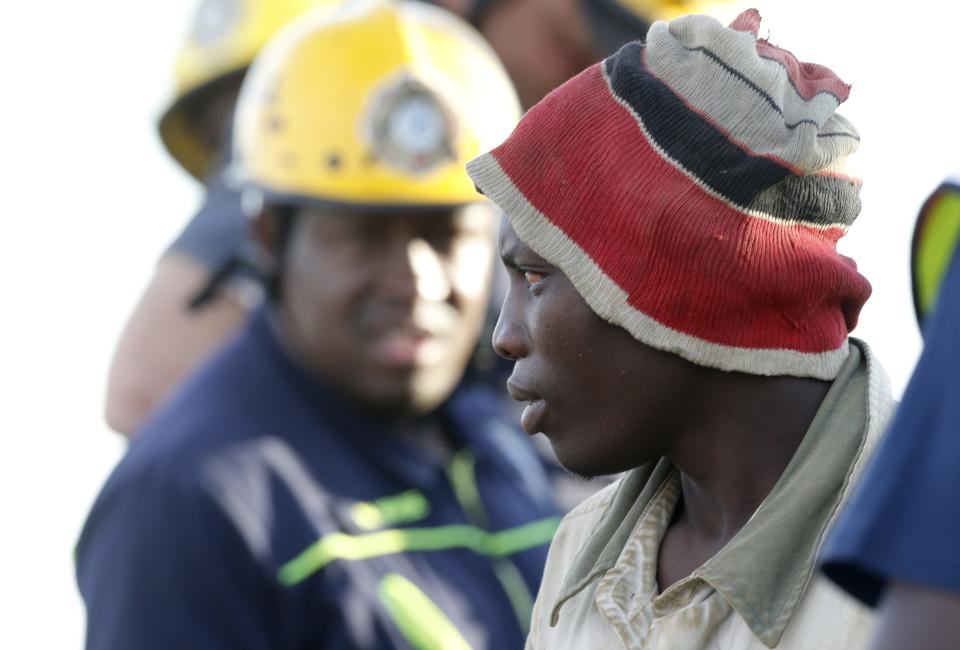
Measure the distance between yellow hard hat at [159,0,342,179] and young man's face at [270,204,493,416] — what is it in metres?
1.79

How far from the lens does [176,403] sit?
421 centimetres

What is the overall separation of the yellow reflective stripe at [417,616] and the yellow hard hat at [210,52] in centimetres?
269

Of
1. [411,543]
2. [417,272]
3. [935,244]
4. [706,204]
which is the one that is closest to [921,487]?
[935,244]

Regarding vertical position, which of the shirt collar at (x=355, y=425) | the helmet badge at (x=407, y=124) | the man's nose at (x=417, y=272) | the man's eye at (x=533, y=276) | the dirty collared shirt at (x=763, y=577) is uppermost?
the man's eye at (x=533, y=276)

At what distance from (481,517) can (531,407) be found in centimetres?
194

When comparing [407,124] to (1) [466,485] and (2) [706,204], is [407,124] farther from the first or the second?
(2) [706,204]

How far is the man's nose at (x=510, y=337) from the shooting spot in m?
2.49

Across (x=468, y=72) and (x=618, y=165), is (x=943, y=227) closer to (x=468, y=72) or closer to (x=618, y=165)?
(x=618, y=165)

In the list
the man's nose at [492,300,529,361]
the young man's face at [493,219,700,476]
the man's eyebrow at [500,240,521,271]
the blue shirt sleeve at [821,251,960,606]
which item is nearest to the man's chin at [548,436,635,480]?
the young man's face at [493,219,700,476]

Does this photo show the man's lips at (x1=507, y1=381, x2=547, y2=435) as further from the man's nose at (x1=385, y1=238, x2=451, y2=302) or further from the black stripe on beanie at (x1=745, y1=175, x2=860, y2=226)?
the man's nose at (x1=385, y1=238, x2=451, y2=302)

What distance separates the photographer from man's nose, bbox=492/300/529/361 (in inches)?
98.2

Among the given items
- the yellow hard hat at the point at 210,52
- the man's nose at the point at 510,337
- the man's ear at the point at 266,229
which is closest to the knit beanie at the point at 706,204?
the man's nose at the point at 510,337

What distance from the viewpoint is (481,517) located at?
14.5ft

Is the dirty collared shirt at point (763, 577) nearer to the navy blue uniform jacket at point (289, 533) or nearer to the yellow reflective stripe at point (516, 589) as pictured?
the navy blue uniform jacket at point (289, 533)
